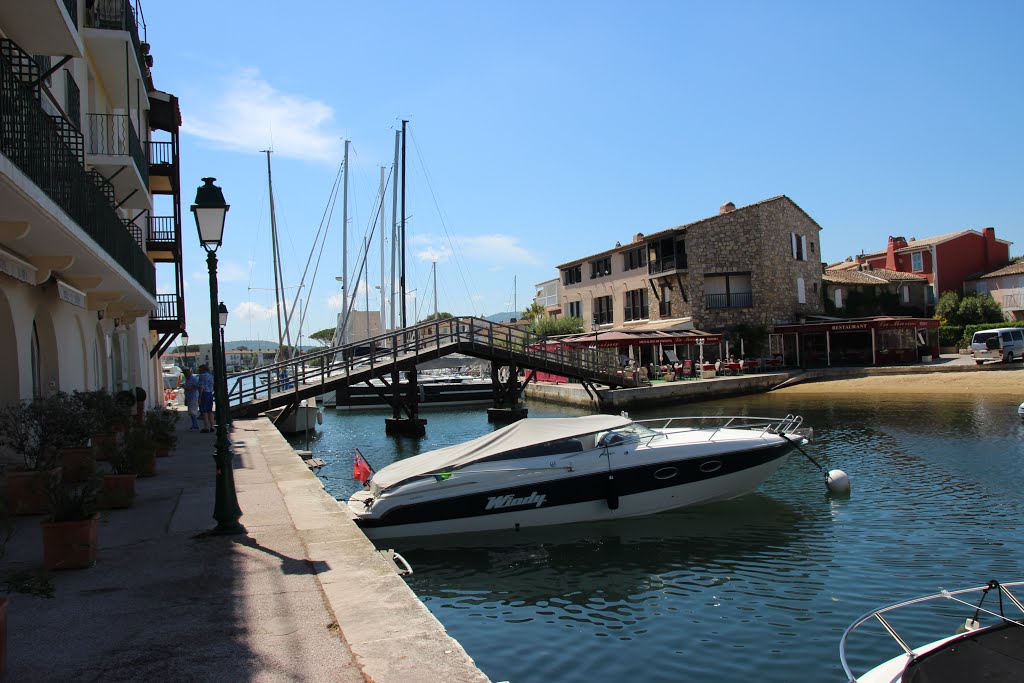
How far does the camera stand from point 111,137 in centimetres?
1992

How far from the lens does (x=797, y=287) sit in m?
50.7

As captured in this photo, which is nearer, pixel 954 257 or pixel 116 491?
pixel 116 491

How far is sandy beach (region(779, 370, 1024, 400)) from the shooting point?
114ft

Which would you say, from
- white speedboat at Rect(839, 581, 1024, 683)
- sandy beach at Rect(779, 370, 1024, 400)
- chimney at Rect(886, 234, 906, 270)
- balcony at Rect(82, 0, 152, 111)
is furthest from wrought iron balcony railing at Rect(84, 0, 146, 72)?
chimney at Rect(886, 234, 906, 270)

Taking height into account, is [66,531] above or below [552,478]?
above

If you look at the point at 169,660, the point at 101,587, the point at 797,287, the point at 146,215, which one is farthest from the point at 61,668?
the point at 797,287

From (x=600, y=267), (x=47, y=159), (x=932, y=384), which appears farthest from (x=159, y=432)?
(x=600, y=267)

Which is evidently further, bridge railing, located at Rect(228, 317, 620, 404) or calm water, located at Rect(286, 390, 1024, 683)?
bridge railing, located at Rect(228, 317, 620, 404)

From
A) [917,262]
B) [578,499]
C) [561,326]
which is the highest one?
[917,262]

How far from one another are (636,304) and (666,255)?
5416 millimetres

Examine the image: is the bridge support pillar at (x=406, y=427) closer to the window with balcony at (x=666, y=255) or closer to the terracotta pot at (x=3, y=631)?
the window with balcony at (x=666, y=255)

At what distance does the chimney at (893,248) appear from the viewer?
60.3 m

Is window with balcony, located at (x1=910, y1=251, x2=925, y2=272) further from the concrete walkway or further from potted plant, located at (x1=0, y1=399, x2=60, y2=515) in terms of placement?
potted plant, located at (x1=0, y1=399, x2=60, y2=515)

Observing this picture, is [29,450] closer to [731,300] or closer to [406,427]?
[406,427]
